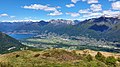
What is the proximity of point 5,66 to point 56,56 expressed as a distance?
130 feet

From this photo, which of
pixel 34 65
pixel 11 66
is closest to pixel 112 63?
pixel 34 65

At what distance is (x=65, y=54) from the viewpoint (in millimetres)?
163000

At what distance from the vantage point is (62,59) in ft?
504

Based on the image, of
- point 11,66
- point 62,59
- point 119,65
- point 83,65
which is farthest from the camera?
point 119,65

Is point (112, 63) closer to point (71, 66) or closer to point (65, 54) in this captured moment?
point (65, 54)

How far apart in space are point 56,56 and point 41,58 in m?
9.79

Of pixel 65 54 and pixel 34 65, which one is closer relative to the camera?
pixel 34 65

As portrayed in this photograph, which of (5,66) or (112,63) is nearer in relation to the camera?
(5,66)

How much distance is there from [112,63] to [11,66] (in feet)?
235

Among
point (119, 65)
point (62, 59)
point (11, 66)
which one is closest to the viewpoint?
point (11, 66)

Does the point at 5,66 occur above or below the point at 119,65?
above

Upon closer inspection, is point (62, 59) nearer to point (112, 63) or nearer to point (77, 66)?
point (77, 66)

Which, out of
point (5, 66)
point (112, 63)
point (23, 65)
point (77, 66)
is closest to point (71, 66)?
point (77, 66)

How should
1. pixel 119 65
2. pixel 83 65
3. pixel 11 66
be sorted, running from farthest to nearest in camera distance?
pixel 119 65, pixel 83 65, pixel 11 66
